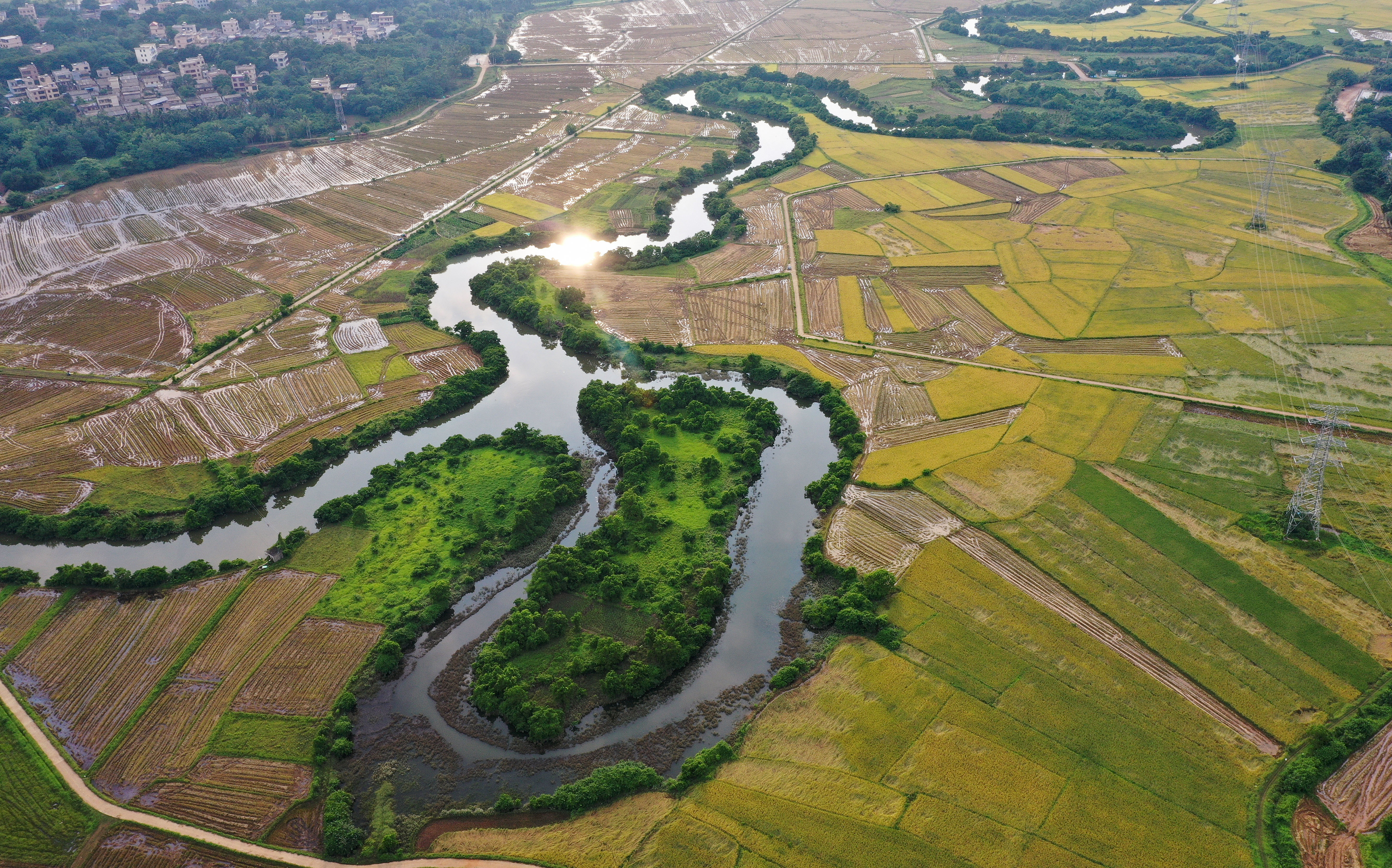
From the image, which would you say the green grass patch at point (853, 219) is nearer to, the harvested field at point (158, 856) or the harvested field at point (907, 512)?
the harvested field at point (907, 512)

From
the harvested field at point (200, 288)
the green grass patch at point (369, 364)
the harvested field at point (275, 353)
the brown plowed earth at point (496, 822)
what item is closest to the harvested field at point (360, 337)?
the green grass patch at point (369, 364)

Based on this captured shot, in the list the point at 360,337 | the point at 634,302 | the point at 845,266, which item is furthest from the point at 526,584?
the point at 845,266

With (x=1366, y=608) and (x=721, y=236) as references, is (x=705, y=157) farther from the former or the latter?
(x=1366, y=608)

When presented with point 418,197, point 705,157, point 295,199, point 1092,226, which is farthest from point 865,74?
point 295,199

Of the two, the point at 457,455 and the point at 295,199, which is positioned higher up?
the point at 295,199

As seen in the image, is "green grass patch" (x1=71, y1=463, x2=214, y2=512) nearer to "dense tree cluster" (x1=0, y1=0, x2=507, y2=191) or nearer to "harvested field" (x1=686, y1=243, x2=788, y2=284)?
"harvested field" (x1=686, y1=243, x2=788, y2=284)

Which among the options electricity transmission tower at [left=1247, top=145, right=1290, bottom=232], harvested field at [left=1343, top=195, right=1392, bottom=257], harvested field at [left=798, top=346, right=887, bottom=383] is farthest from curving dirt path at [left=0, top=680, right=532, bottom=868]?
harvested field at [left=1343, top=195, right=1392, bottom=257]
